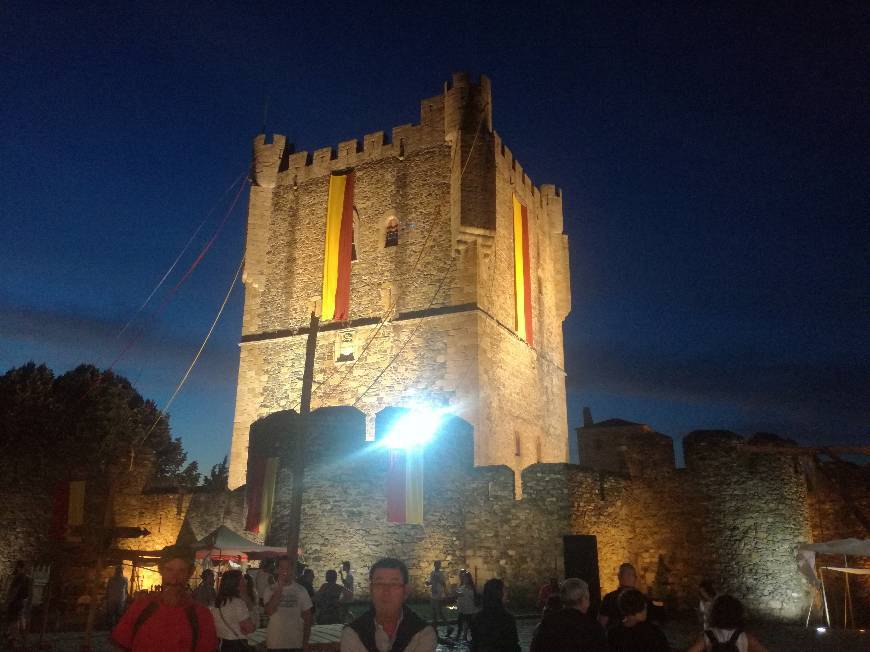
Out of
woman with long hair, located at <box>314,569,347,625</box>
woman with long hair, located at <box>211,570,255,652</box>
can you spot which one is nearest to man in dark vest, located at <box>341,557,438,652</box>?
woman with long hair, located at <box>211,570,255,652</box>

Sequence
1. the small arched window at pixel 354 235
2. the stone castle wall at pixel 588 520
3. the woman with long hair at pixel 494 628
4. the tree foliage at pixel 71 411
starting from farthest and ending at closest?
the tree foliage at pixel 71 411, the small arched window at pixel 354 235, the stone castle wall at pixel 588 520, the woman with long hair at pixel 494 628

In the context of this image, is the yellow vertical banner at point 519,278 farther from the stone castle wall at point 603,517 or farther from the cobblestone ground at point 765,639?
the cobblestone ground at point 765,639

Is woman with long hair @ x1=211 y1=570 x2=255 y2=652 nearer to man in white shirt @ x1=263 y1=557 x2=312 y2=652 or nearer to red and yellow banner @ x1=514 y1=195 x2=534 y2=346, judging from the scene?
man in white shirt @ x1=263 y1=557 x2=312 y2=652

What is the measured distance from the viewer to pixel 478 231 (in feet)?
70.8

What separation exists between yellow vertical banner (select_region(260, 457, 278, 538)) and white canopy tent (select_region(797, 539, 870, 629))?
11.0 metres

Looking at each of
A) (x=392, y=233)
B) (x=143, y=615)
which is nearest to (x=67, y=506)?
(x=392, y=233)

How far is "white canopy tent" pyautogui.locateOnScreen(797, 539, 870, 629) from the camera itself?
12.4 m

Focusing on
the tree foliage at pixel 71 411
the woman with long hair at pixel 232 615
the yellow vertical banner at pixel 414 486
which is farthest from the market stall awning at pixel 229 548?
the tree foliage at pixel 71 411

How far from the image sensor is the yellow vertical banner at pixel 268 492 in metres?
16.5

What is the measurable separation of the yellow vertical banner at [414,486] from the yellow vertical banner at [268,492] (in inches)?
143

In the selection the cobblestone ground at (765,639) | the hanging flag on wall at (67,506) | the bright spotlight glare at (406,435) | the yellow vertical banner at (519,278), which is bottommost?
the cobblestone ground at (765,639)

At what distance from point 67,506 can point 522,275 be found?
1569 cm

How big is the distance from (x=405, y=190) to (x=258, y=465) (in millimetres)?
11119

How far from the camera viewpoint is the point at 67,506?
17.1 m
